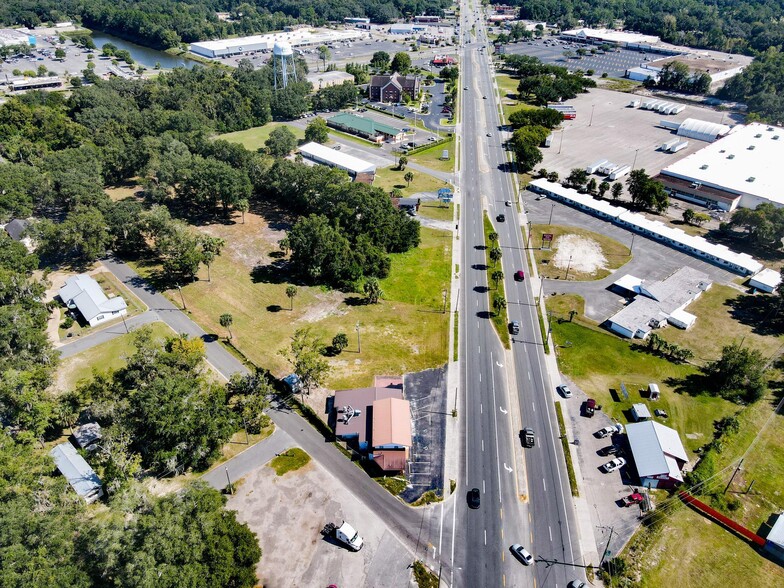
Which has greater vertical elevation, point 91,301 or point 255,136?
point 255,136

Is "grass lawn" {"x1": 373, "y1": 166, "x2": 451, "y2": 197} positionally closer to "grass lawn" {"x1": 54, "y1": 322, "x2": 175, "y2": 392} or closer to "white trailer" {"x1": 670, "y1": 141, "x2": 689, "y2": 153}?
"grass lawn" {"x1": 54, "y1": 322, "x2": 175, "y2": 392}

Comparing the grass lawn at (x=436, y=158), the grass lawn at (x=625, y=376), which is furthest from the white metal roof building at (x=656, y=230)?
the grass lawn at (x=625, y=376)

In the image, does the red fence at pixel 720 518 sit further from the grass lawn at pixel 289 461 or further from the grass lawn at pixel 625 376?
the grass lawn at pixel 289 461

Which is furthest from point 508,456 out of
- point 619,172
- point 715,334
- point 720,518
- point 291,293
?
point 619,172

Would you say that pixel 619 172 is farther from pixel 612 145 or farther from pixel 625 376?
pixel 625 376

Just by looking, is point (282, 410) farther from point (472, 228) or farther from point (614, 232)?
point (614, 232)

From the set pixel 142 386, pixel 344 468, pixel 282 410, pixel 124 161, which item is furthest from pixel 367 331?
pixel 124 161
